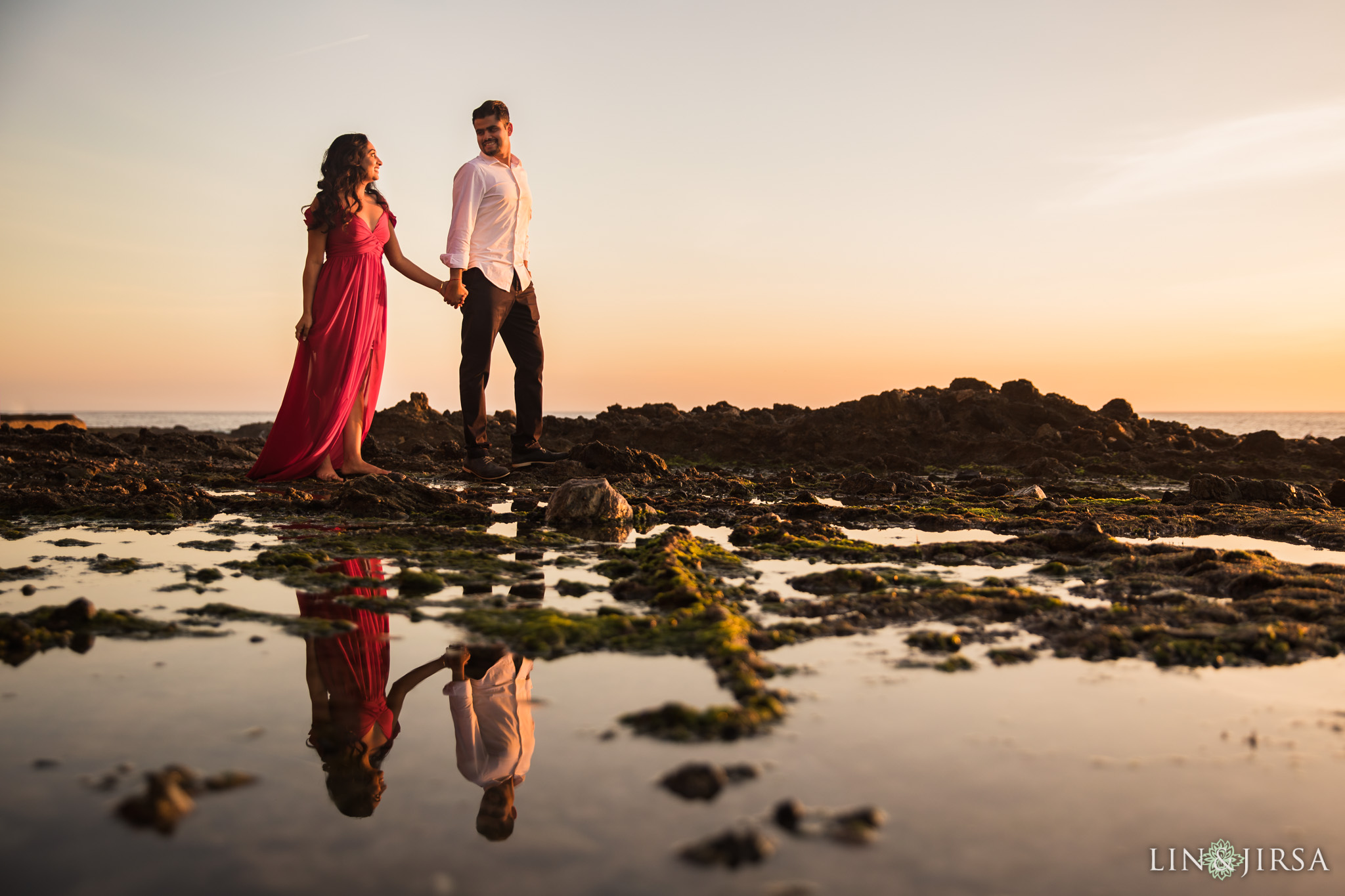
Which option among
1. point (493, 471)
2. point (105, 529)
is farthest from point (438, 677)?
point (493, 471)

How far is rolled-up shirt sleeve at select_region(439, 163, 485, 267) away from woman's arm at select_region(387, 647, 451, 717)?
18.6 ft

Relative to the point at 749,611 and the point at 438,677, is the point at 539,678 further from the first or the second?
the point at 749,611

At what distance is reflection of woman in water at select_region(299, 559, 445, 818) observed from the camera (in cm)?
165

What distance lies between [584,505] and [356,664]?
301cm

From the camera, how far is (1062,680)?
2.36 meters

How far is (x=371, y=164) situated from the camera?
7117 mm

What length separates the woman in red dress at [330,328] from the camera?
714 centimetres

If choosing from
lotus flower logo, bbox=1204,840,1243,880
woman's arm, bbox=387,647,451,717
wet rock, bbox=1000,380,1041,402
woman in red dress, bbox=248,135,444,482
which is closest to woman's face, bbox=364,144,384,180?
woman in red dress, bbox=248,135,444,482

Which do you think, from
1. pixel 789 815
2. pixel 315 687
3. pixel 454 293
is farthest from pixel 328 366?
pixel 789 815

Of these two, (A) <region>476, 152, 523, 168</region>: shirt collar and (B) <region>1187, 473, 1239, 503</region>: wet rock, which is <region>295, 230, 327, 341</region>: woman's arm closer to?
(A) <region>476, 152, 523, 168</region>: shirt collar

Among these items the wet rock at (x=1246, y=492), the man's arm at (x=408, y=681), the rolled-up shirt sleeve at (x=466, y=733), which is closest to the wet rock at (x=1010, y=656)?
the rolled-up shirt sleeve at (x=466, y=733)

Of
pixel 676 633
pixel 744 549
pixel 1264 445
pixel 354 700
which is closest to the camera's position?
pixel 354 700

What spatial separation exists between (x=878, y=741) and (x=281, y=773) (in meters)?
1.27

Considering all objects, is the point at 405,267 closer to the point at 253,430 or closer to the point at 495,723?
the point at 495,723
